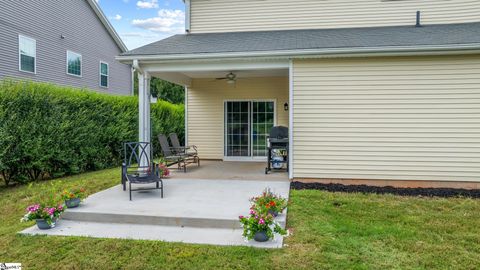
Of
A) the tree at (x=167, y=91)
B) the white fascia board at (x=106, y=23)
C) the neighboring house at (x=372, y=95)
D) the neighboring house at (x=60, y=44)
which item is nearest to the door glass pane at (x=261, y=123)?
the neighboring house at (x=372, y=95)

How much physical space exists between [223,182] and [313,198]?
6.77ft

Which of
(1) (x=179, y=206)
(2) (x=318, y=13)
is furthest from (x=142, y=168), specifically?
(2) (x=318, y=13)

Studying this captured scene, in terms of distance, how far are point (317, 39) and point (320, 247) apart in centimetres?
538

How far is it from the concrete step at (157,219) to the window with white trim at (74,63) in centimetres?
1175

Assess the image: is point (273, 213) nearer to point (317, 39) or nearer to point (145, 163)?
point (145, 163)

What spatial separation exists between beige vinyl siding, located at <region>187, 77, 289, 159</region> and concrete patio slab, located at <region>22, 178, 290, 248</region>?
4.80 metres

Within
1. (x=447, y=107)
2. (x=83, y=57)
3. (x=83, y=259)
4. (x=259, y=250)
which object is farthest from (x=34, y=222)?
(x=83, y=57)

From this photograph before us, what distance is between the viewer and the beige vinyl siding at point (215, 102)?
33.7ft

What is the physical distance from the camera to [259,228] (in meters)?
3.76

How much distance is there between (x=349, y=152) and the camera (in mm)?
6848

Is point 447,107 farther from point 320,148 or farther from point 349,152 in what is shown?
point 320,148

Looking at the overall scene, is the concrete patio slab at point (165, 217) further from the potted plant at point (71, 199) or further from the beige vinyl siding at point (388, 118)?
the beige vinyl siding at point (388, 118)

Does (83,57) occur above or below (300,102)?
above

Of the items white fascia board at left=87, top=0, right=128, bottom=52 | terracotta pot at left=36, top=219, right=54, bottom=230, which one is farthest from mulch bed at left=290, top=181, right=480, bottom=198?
white fascia board at left=87, top=0, right=128, bottom=52
